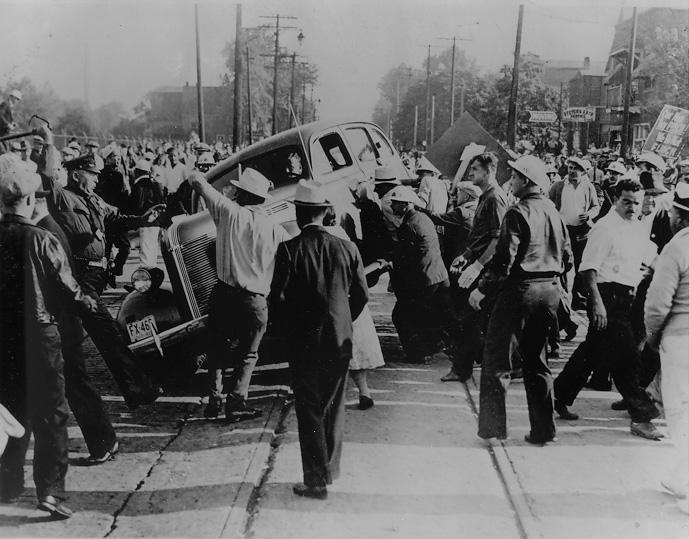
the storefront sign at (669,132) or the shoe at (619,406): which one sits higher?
the storefront sign at (669,132)

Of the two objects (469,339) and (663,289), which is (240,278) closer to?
(469,339)

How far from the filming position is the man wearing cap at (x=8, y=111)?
30.5ft

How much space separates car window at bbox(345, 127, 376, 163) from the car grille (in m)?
2.66

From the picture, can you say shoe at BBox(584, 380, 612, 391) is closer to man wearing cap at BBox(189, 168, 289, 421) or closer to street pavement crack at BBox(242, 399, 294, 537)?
street pavement crack at BBox(242, 399, 294, 537)

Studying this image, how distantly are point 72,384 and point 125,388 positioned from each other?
1004mm

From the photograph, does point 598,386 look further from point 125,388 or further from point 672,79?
point 672,79

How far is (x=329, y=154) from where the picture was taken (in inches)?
349

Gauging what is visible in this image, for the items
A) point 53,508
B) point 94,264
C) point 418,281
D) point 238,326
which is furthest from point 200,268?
point 53,508

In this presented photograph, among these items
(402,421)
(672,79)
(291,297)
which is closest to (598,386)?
(402,421)

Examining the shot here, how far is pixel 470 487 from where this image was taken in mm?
4719

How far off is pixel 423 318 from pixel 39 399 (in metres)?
4.36

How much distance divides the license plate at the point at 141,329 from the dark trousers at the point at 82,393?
5.16ft

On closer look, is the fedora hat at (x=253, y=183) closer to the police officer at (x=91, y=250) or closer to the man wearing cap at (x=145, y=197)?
the police officer at (x=91, y=250)

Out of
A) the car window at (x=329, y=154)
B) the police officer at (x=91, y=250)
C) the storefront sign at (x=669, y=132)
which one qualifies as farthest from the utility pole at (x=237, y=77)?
the police officer at (x=91, y=250)
